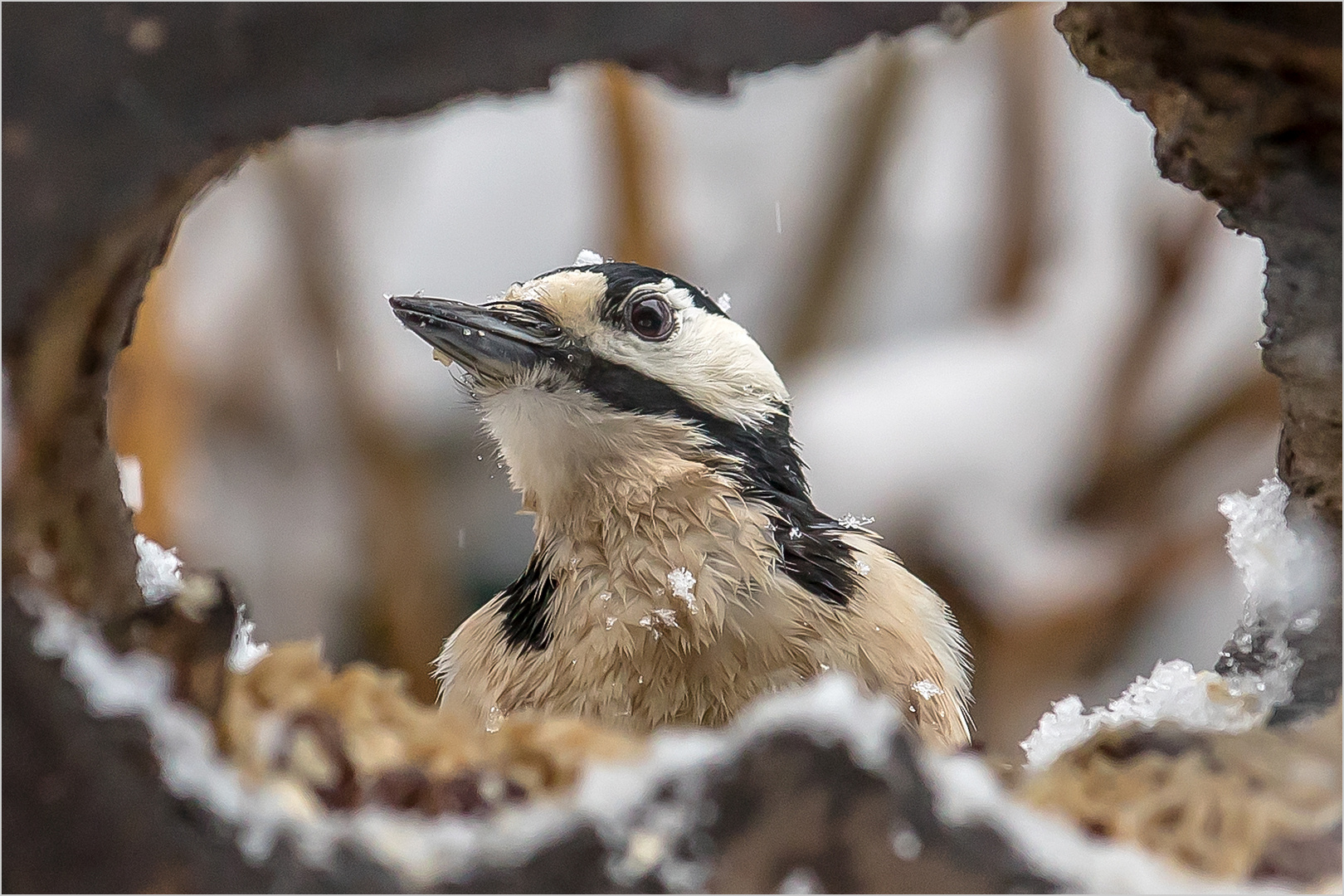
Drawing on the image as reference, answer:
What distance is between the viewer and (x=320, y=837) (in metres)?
0.56

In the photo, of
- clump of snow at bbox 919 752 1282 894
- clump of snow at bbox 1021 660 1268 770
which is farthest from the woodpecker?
clump of snow at bbox 919 752 1282 894

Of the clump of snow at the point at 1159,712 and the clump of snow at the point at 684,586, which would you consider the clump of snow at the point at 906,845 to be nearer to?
the clump of snow at the point at 1159,712

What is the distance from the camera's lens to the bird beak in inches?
43.6

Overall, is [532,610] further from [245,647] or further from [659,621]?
[245,647]

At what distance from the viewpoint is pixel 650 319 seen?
125cm

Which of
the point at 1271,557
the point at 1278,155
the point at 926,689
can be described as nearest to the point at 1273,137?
the point at 1278,155

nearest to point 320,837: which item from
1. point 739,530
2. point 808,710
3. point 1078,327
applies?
point 808,710

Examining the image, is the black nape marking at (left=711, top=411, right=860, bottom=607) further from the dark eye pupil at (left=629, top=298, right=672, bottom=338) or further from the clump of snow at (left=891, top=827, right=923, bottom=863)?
the clump of snow at (left=891, top=827, right=923, bottom=863)

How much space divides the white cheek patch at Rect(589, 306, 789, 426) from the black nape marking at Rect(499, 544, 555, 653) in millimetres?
198

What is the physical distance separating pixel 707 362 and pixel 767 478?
0.14m

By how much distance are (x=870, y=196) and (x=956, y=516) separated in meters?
0.87

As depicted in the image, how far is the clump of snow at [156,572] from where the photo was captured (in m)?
0.79

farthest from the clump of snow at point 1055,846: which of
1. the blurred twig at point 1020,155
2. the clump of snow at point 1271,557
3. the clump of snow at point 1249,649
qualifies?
the blurred twig at point 1020,155

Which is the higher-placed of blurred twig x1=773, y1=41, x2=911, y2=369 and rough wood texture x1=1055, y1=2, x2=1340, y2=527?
blurred twig x1=773, y1=41, x2=911, y2=369
